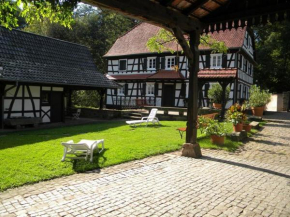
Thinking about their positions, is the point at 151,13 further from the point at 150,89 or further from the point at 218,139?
the point at 150,89

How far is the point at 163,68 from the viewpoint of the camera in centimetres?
2489

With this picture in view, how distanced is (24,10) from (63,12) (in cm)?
66

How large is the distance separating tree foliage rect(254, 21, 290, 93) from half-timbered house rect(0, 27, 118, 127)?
74.2 ft

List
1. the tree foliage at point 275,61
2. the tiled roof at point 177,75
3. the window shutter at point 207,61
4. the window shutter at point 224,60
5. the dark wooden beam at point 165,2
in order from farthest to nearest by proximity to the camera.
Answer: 1. the tree foliage at point 275,61
2. the window shutter at point 207,61
3. the window shutter at point 224,60
4. the tiled roof at point 177,75
5. the dark wooden beam at point 165,2

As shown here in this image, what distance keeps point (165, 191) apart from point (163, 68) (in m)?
21.1

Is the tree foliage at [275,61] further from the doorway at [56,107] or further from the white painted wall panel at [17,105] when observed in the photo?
the white painted wall panel at [17,105]

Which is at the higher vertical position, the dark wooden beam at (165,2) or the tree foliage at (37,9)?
the dark wooden beam at (165,2)

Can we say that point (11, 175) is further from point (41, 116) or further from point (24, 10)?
point (41, 116)

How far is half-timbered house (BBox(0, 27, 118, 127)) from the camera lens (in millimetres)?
13005

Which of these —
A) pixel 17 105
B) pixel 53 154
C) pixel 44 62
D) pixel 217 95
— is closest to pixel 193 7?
pixel 53 154

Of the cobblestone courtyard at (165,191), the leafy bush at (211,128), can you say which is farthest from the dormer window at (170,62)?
the cobblestone courtyard at (165,191)

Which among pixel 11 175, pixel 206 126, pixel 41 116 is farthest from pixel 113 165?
pixel 41 116

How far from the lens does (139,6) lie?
5152 mm

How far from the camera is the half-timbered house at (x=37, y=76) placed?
42.7 feet
